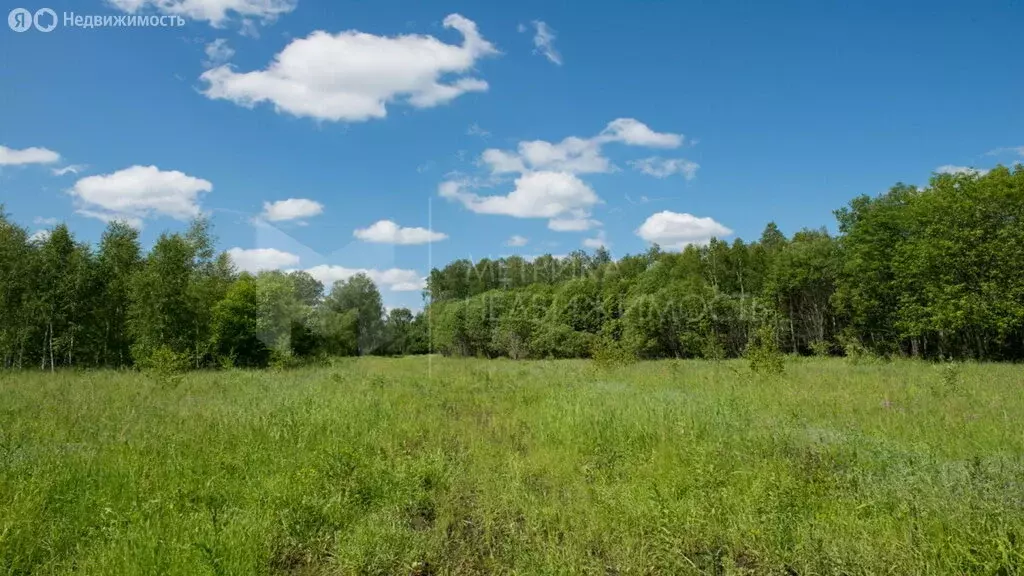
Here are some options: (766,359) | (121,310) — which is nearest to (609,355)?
(766,359)

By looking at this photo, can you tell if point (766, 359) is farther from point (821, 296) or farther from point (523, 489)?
point (821, 296)

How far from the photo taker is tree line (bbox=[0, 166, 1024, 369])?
27172 mm

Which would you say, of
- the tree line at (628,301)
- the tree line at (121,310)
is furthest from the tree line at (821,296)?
the tree line at (121,310)

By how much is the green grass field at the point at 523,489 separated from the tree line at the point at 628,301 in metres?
9.44

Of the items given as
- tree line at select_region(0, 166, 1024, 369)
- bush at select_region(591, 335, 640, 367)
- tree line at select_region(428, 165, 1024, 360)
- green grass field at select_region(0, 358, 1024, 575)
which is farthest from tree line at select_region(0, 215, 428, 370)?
tree line at select_region(428, 165, 1024, 360)

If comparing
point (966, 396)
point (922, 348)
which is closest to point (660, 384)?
point (966, 396)

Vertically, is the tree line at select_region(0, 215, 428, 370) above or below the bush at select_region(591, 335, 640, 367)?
above

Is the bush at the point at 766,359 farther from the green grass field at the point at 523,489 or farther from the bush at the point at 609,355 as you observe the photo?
the bush at the point at 609,355

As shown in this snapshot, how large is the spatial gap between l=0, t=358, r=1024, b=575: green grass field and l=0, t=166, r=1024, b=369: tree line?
9443mm

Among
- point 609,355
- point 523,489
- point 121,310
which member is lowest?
point 523,489

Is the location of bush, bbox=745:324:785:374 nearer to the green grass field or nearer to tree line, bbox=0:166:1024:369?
tree line, bbox=0:166:1024:369

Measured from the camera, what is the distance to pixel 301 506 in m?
5.36

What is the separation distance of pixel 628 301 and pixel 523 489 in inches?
1858

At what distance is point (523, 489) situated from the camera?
629 cm
